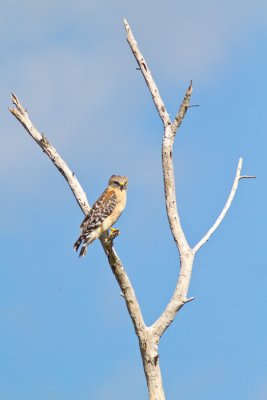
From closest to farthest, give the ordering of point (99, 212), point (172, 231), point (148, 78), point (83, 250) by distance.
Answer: point (83, 250)
point (99, 212)
point (172, 231)
point (148, 78)

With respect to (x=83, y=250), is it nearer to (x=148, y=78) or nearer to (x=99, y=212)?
(x=99, y=212)

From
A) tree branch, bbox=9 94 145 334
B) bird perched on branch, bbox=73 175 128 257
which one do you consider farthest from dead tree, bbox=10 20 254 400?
bird perched on branch, bbox=73 175 128 257

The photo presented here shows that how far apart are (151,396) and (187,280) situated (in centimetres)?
178

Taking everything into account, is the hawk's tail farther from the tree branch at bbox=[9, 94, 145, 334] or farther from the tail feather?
the tree branch at bbox=[9, 94, 145, 334]

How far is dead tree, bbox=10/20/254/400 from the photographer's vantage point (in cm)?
1151

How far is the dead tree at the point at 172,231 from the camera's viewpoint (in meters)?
11.5

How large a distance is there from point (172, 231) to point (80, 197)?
151cm

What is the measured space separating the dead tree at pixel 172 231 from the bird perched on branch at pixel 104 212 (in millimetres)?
227

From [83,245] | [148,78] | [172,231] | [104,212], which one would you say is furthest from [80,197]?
[148,78]

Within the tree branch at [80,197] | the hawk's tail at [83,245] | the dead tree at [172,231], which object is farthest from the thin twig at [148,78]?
the hawk's tail at [83,245]

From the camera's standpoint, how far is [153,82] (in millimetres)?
12875

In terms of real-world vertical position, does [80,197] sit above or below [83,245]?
above

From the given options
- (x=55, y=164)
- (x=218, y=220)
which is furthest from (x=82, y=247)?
(x=218, y=220)

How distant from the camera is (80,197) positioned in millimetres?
12375
